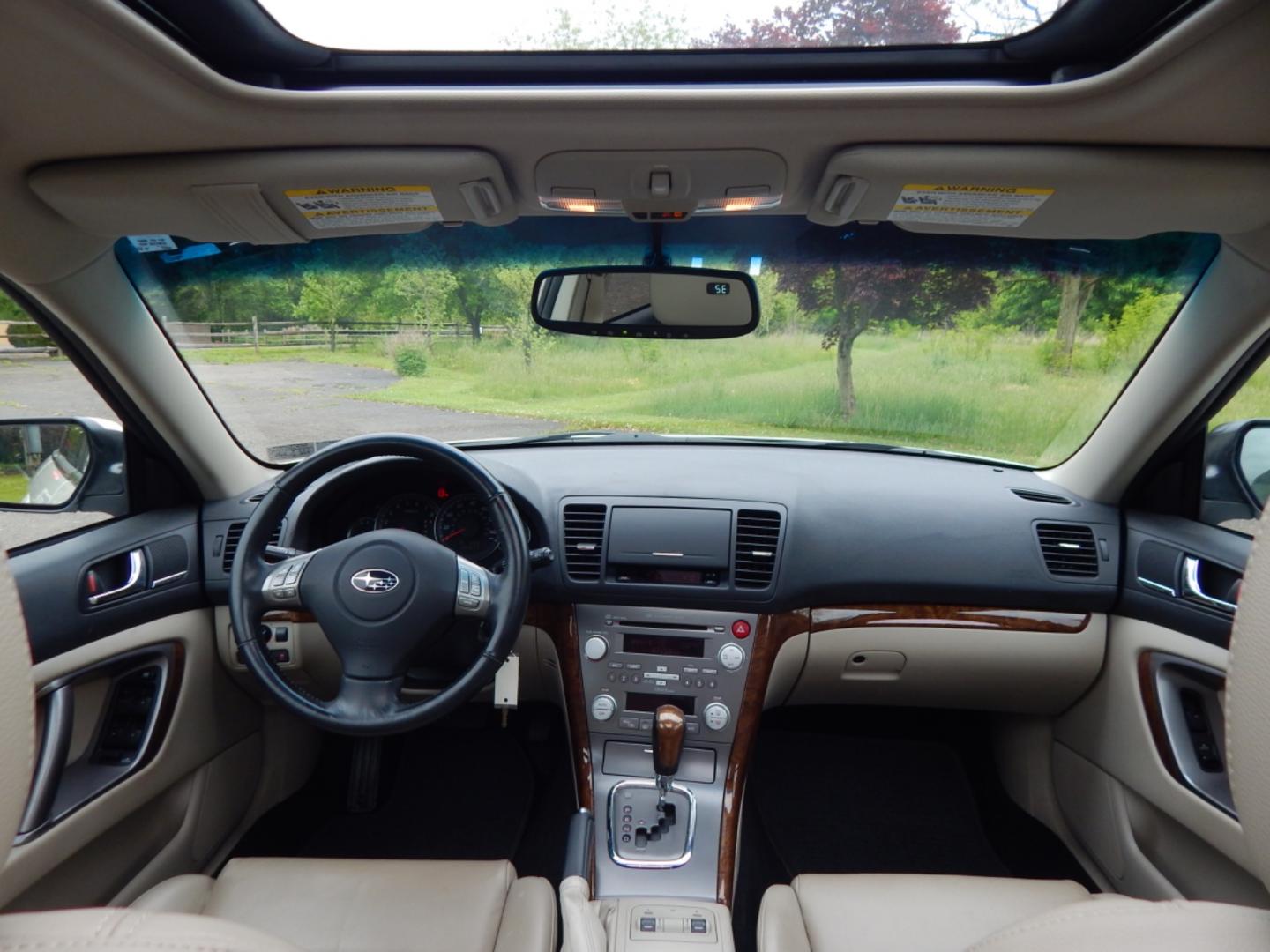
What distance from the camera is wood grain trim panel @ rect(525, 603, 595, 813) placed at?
2.64 m

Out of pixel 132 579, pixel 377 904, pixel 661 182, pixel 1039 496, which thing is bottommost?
pixel 377 904

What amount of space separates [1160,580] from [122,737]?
319cm

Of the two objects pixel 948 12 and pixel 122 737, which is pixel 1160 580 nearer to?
pixel 948 12

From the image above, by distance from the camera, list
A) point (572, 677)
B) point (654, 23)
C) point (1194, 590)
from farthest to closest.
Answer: point (572, 677)
point (1194, 590)
point (654, 23)

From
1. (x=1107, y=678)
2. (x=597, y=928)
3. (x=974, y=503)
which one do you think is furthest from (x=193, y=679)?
(x=1107, y=678)

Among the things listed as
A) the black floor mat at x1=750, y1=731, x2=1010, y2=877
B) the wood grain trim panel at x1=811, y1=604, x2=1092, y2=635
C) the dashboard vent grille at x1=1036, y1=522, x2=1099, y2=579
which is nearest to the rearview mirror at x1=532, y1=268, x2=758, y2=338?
the wood grain trim panel at x1=811, y1=604, x2=1092, y2=635

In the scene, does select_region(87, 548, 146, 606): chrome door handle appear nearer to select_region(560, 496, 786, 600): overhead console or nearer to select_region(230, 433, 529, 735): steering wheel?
select_region(230, 433, 529, 735): steering wheel

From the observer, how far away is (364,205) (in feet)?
6.47

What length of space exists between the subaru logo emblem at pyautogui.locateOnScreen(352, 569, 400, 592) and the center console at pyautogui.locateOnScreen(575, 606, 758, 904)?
779mm

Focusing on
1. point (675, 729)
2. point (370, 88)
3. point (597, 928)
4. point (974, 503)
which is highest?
point (370, 88)

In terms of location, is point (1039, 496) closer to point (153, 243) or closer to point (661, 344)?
point (661, 344)

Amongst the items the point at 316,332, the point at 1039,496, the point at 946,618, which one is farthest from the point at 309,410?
the point at 1039,496

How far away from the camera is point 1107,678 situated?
8.50ft

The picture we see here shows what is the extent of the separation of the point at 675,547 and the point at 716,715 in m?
0.59
